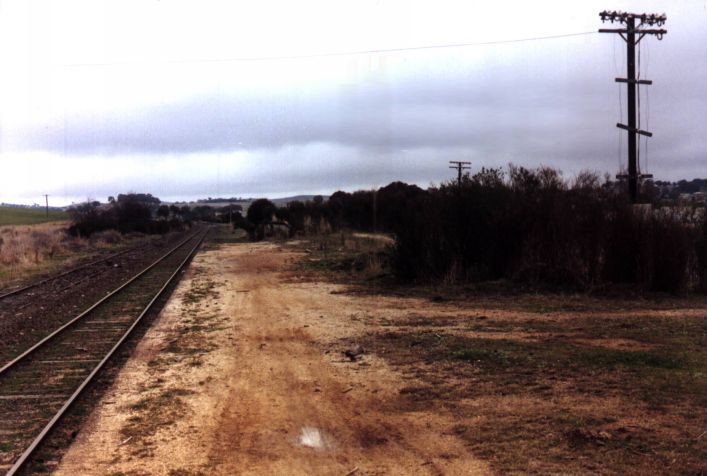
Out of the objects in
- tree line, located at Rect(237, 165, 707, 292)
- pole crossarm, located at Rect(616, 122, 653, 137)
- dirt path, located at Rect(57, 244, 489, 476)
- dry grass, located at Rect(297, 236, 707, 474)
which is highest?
pole crossarm, located at Rect(616, 122, 653, 137)

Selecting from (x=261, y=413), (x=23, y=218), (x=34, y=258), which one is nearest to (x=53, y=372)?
(x=261, y=413)

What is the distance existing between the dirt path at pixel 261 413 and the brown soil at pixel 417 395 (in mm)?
26

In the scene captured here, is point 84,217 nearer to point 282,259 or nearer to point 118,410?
point 282,259

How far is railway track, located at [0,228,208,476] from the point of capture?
6.68 meters

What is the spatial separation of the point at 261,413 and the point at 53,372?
163 inches

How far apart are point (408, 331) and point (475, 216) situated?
7438mm

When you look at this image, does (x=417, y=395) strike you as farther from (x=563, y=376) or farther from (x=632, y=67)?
(x=632, y=67)

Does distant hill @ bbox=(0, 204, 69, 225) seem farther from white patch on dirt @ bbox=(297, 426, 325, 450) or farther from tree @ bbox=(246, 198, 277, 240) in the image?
white patch on dirt @ bbox=(297, 426, 325, 450)

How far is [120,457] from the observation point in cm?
602

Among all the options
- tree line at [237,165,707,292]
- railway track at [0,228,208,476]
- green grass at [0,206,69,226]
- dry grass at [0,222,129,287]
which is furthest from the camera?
green grass at [0,206,69,226]

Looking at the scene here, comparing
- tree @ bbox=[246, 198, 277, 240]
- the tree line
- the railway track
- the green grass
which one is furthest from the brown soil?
the green grass

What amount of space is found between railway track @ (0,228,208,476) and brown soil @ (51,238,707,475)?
49cm

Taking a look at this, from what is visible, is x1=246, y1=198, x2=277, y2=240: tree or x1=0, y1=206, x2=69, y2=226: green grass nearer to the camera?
x1=246, y1=198, x2=277, y2=240: tree

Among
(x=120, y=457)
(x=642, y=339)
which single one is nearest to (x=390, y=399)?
(x=120, y=457)
